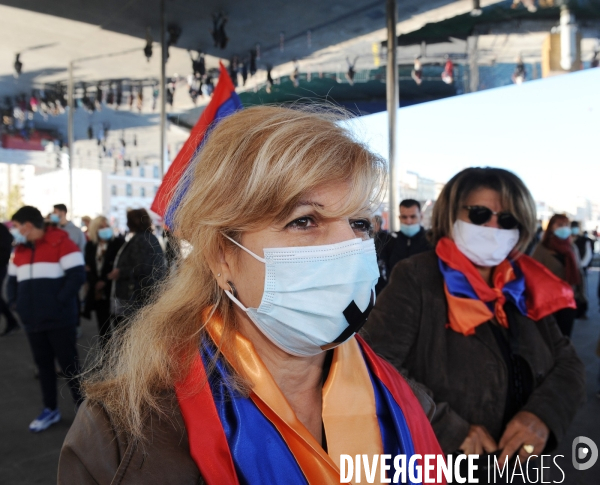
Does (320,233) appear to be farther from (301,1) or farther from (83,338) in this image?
(83,338)

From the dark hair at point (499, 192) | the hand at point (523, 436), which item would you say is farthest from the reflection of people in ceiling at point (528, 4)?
the hand at point (523, 436)

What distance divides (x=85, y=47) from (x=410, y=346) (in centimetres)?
827

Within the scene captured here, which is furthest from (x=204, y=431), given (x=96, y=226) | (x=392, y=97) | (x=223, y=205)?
(x=96, y=226)

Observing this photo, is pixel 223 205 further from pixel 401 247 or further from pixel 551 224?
pixel 551 224

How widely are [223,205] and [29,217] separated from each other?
125 inches

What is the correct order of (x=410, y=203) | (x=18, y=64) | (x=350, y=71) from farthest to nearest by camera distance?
(x=18, y=64) → (x=350, y=71) → (x=410, y=203)

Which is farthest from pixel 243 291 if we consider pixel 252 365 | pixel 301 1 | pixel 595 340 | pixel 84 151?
pixel 84 151

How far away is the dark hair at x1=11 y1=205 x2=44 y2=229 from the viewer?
359 centimetres

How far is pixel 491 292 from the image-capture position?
1700 millimetres

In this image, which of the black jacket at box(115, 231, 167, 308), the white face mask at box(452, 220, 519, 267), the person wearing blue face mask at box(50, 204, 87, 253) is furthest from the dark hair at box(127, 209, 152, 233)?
the white face mask at box(452, 220, 519, 267)

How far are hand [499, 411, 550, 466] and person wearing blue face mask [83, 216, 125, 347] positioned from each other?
4.21m

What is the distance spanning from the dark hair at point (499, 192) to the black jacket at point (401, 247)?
2.31 m

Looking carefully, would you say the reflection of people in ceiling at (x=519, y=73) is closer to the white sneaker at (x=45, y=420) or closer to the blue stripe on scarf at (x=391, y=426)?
the blue stripe on scarf at (x=391, y=426)

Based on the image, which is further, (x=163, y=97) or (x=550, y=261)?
(x=163, y=97)
